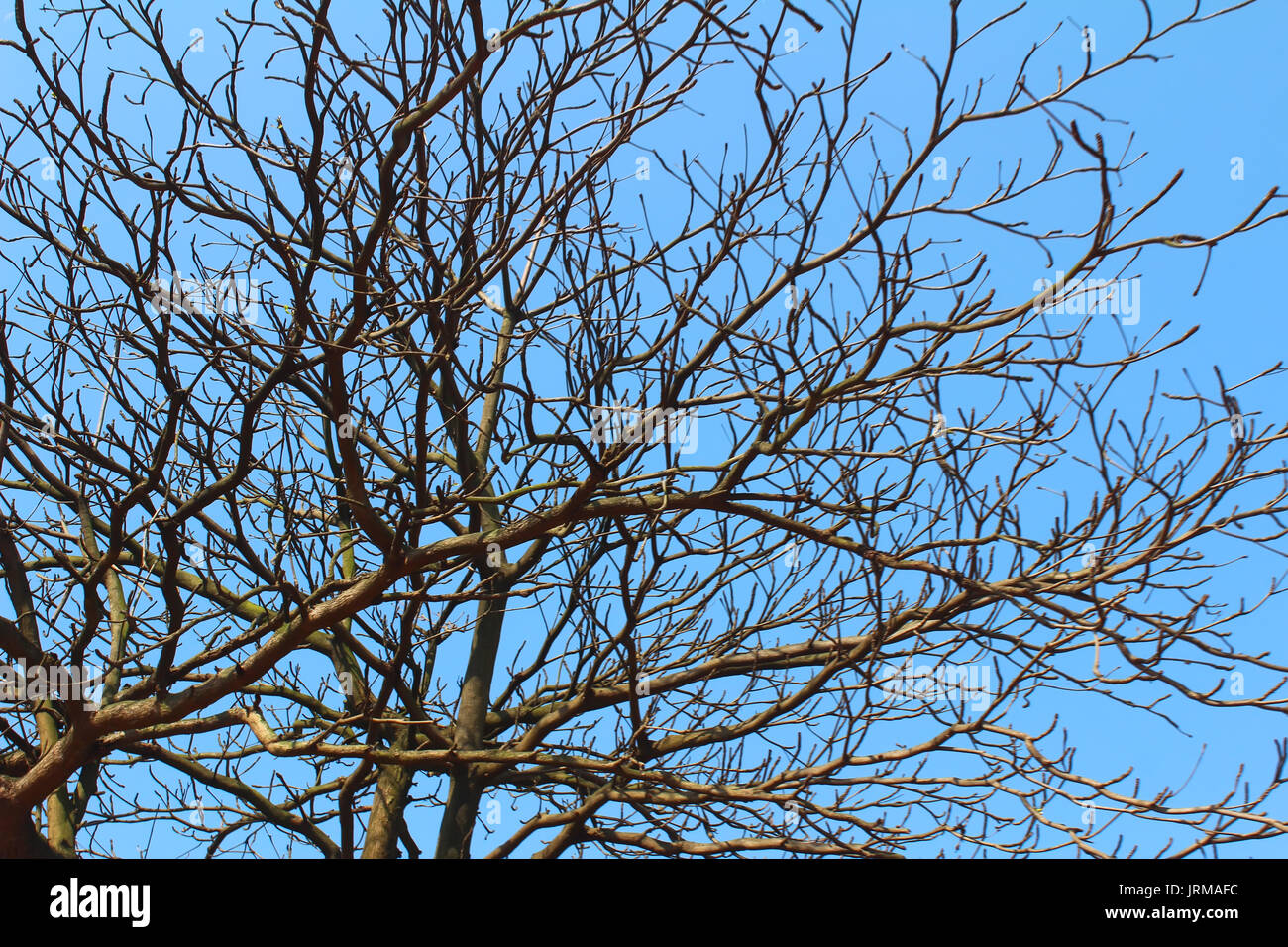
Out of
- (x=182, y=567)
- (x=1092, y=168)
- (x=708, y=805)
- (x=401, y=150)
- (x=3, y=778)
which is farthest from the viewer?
(x=182, y=567)

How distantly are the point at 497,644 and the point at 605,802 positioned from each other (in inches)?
64.9

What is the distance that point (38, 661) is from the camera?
465cm

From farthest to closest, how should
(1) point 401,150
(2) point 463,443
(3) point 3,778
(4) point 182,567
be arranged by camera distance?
(4) point 182,567 < (2) point 463,443 < (3) point 3,778 < (1) point 401,150

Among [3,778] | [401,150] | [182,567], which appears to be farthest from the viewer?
[182,567]
